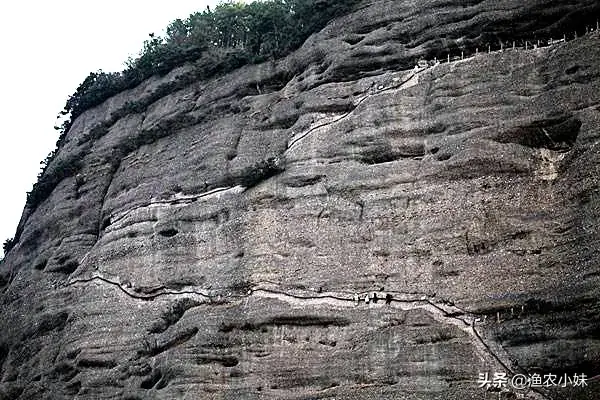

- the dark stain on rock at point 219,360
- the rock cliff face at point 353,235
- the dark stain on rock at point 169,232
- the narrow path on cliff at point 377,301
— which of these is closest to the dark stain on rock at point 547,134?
the rock cliff face at point 353,235

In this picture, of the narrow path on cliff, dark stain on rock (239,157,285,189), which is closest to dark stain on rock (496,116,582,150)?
the narrow path on cliff

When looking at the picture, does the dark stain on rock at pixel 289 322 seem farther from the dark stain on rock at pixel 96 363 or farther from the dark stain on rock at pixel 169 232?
the dark stain on rock at pixel 169 232

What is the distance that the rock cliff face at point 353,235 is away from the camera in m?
20.8

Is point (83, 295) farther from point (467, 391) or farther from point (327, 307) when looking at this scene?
point (467, 391)

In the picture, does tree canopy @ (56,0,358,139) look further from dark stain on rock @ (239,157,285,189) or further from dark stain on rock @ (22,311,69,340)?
dark stain on rock @ (22,311,69,340)

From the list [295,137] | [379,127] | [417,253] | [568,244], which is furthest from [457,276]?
[295,137]

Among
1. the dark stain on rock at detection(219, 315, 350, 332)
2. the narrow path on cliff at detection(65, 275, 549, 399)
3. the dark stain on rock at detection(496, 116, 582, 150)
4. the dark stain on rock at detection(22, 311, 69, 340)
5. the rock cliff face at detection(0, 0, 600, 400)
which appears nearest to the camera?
the narrow path on cliff at detection(65, 275, 549, 399)

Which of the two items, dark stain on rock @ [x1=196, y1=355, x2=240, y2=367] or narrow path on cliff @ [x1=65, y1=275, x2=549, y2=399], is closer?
narrow path on cliff @ [x1=65, y1=275, x2=549, y2=399]

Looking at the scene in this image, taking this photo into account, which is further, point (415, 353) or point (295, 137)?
point (295, 137)

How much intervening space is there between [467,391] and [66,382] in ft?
48.9

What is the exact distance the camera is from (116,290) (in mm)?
28906

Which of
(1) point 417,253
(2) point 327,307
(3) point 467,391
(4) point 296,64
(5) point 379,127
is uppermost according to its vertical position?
(4) point 296,64

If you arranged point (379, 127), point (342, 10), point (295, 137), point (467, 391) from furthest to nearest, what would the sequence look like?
point (342, 10), point (295, 137), point (379, 127), point (467, 391)

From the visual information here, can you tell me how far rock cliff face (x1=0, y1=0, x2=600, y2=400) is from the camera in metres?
20.8
